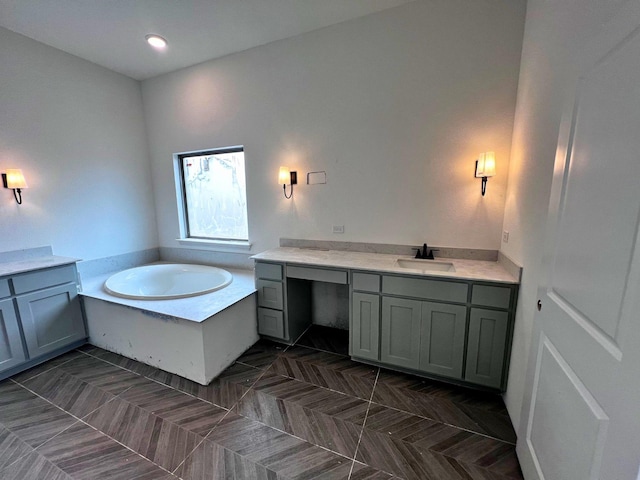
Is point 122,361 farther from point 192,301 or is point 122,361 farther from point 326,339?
point 326,339

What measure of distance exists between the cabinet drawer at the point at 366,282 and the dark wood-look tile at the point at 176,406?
4.27ft

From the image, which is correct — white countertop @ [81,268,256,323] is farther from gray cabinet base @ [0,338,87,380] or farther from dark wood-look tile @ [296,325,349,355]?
dark wood-look tile @ [296,325,349,355]

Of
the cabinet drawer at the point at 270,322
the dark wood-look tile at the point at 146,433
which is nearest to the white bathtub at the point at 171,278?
the cabinet drawer at the point at 270,322

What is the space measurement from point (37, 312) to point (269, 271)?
6.55 ft

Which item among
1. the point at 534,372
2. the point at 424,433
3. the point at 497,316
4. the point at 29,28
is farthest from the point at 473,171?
the point at 29,28

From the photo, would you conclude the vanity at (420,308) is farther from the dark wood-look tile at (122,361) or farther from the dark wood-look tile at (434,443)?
the dark wood-look tile at (122,361)

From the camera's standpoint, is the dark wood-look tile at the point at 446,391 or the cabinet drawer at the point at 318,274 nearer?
the dark wood-look tile at the point at 446,391

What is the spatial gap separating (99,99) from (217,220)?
1.85 metres

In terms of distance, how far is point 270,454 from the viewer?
1462mm

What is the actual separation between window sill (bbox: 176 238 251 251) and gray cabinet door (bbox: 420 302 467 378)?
2.11m

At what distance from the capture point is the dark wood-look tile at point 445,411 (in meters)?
1.60

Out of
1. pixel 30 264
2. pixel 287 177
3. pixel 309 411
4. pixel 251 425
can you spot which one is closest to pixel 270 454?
pixel 251 425

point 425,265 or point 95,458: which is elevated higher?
point 425,265

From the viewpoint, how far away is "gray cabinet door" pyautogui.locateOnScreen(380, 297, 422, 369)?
1.97m
